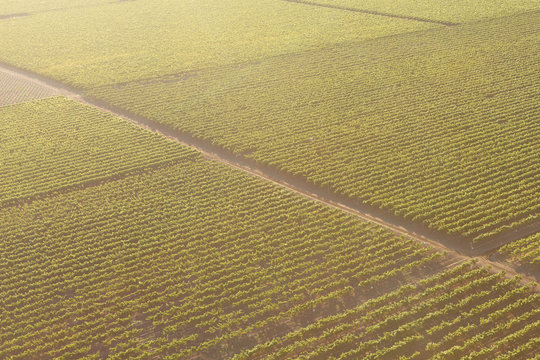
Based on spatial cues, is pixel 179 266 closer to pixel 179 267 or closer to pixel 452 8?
pixel 179 267

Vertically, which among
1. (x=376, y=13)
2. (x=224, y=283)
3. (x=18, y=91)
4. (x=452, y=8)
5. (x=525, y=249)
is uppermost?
(x=376, y=13)

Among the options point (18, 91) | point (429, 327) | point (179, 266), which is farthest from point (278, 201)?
point (18, 91)

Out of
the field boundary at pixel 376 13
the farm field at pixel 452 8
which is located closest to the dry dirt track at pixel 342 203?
the field boundary at pixel 376 13

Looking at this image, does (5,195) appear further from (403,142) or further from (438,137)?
(438,137)

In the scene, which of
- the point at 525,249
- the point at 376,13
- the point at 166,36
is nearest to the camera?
the point at 525,249

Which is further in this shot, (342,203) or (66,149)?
(66,149)

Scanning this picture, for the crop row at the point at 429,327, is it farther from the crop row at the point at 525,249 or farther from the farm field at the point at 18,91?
the farm field at the point at 18,91
